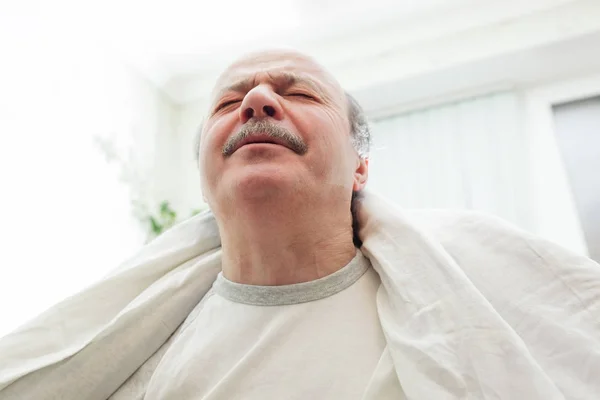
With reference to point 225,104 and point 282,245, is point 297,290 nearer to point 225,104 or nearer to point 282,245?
point 282,245

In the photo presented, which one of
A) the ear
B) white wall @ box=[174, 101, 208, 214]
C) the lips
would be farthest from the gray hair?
white wall @ box=[174, 101, 208, 214]

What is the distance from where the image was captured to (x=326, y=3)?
6.65 ft

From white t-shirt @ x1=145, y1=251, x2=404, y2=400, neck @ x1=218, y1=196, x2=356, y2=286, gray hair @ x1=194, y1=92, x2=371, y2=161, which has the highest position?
gray hair @ x1=194, y1=92, x2=371, y2=161

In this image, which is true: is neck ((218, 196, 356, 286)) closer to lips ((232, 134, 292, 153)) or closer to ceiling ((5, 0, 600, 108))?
lips ((232, 134, 292, 153))

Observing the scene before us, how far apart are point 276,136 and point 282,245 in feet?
0.70

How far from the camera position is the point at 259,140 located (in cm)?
77

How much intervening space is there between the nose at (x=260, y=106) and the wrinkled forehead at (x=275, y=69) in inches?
4.6

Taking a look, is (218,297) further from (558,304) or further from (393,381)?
(558,304)

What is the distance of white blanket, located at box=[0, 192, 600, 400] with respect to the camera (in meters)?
0.51

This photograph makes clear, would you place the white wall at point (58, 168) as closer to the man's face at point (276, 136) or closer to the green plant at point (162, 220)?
the green plant at point (162, 220)

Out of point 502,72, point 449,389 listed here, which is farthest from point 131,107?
point 449,389

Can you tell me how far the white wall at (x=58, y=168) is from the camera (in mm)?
1439

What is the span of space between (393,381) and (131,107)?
220 cm

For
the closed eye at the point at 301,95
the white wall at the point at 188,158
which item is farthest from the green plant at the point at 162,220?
the closed eye at the point at 301,95
